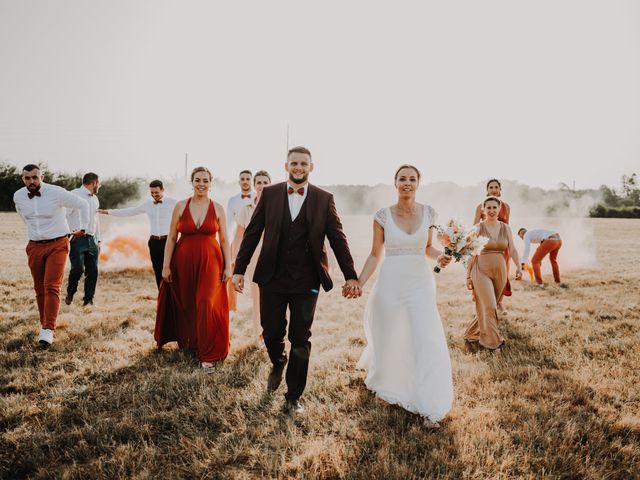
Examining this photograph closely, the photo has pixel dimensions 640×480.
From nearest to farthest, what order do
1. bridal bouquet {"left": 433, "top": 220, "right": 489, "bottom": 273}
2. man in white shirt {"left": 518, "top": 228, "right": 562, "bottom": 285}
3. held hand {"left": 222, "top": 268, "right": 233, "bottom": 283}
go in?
bridal bouquet {"left": 433, "top": 220, "right": 489, "bottom": 273}, held hand {"left": 222, "top": 268, "right": 233, "bottom": 283}, man in white shirt {"left": 518, "top": 228, "right": 562, "bottom": 285}

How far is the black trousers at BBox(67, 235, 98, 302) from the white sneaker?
→ 9.51 ft

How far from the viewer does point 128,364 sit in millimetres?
6176

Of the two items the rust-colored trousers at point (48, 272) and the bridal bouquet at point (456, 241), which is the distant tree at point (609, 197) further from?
the rust-colored trousers at point (48, 272)

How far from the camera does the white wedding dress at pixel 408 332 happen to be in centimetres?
457

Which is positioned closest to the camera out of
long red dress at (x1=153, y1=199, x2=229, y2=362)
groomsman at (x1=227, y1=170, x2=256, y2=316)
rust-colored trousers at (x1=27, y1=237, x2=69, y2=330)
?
long red dress at (x1=153, y1=199, x2=229, y2=362)

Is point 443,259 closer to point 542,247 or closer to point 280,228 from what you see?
point 280,228

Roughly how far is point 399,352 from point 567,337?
4488 mm

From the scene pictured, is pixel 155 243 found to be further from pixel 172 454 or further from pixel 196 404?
pixel 172 454

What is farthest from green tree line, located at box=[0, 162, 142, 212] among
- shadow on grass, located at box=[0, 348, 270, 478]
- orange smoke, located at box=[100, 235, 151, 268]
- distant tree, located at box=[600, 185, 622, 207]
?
distant tree, located at box=[600, 185, 622, 207]

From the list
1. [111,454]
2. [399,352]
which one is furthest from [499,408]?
[111,454]

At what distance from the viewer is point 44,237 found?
→ 720 cm

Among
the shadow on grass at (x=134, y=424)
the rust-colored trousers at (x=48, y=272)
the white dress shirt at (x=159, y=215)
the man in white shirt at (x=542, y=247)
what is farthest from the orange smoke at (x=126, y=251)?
the man in white shirt at (x=542, y=247)

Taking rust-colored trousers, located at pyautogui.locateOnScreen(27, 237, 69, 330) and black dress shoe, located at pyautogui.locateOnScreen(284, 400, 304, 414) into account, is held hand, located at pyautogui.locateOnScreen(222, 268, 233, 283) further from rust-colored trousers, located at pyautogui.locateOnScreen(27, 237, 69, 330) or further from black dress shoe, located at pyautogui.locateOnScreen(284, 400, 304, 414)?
rust-colored trousers, located at pyautogui.locateOnScreen(27, 237, 69, 330)

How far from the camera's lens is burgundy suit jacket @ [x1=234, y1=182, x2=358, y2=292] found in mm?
4574
